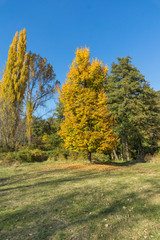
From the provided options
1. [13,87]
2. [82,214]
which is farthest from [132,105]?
[82,214]

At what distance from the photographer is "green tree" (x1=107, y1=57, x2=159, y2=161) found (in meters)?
19.2

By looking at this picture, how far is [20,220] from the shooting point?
3.46m

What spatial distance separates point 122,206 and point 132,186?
201 cm

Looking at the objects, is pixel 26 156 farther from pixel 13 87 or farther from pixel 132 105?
pixel 132 105

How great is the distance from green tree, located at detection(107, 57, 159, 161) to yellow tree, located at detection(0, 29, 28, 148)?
1095cm

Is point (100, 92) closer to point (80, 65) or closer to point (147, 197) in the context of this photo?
point (80, 65)

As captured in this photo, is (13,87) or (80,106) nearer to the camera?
(80,106)

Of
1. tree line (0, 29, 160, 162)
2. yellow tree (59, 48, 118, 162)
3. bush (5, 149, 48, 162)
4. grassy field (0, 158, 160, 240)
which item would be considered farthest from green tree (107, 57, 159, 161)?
grassy field (0, 158, 160, 240)

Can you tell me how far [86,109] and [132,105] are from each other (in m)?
10.3

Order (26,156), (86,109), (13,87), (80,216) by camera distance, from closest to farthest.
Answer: (80,216), (86,109), (26,156), (13,87)

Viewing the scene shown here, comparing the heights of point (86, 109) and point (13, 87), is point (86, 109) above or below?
below

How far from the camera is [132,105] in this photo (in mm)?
18875

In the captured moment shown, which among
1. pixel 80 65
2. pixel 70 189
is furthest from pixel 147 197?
pixel 80 65

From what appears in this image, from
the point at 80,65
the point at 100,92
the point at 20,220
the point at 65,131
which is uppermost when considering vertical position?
the point at 80,65
